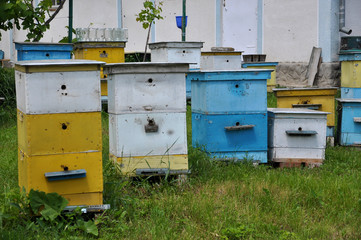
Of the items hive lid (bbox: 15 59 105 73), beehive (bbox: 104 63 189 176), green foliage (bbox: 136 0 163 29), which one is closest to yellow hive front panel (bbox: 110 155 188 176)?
beehive (bbox: 104 63 189 176)

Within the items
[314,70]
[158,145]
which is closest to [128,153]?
[158,145]

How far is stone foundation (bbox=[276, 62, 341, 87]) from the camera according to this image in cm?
1264

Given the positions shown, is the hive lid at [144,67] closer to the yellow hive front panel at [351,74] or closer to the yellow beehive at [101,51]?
the yellow beehive at [101,51]

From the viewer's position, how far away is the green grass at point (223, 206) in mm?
3264

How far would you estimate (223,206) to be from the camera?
3701 mm

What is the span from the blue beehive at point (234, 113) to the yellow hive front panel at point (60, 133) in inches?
66.2

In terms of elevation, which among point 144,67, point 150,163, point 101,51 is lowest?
point 150,163

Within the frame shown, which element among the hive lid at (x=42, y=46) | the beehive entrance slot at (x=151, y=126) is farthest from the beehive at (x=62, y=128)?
the hive lid at (x=42, y=46)

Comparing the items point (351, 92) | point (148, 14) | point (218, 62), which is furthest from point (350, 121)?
point (148, 14)

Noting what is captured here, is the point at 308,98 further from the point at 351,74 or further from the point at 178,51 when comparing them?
the point at 178,51

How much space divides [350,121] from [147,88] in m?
2.75

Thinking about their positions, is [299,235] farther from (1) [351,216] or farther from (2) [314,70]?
(2) [314,70]

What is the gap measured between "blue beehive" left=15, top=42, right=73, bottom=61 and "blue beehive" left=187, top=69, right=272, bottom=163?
3.21 meters

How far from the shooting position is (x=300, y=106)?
6.00 metres
